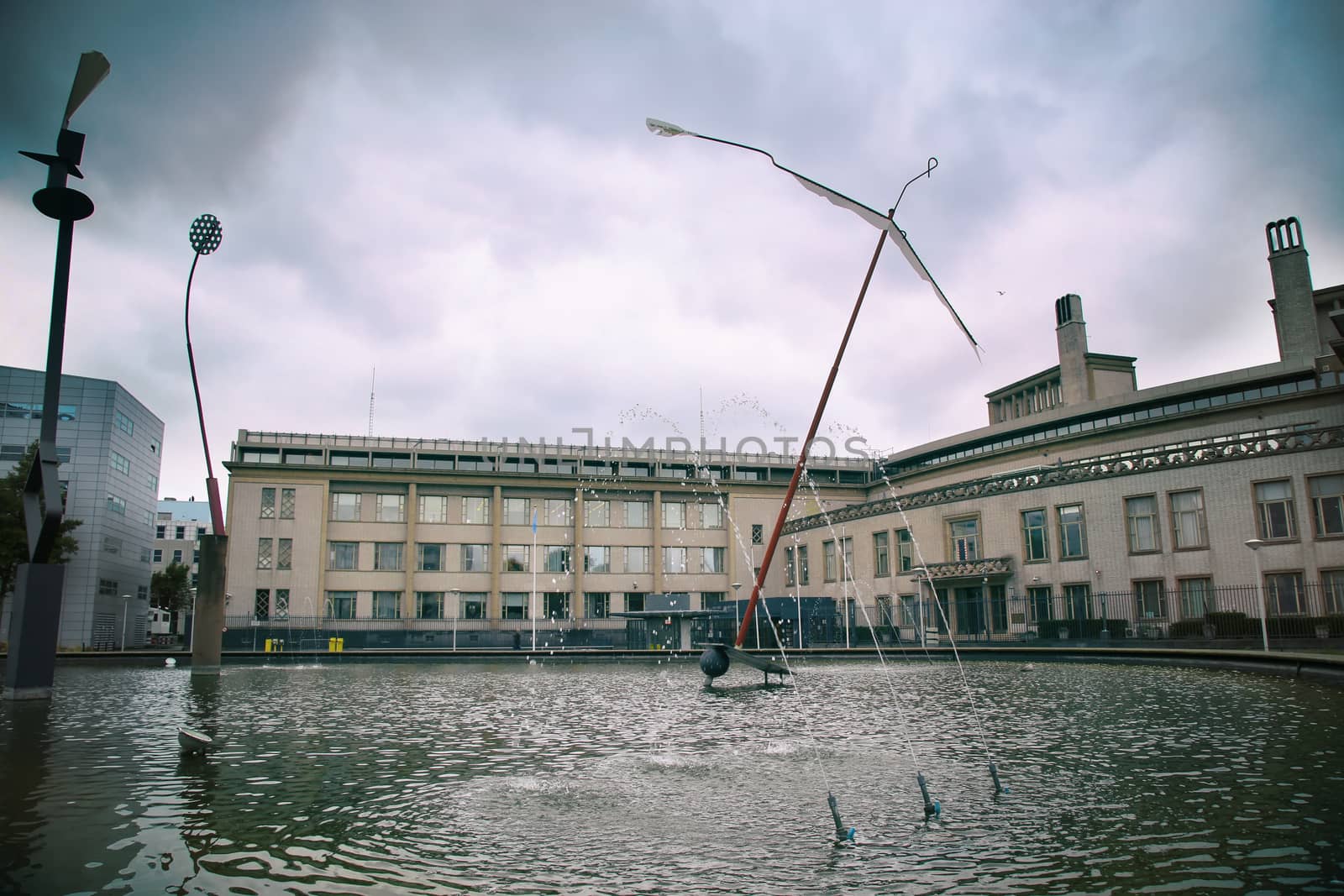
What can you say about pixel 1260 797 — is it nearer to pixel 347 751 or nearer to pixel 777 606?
pixel 347 751

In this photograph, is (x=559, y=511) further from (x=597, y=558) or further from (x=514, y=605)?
(x=514, y=605)

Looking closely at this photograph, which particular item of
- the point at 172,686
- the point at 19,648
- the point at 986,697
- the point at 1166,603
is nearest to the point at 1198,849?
the point at 986,697

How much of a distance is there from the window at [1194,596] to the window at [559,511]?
147ft

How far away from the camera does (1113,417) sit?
5475 centimetres

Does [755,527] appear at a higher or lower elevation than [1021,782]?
higher

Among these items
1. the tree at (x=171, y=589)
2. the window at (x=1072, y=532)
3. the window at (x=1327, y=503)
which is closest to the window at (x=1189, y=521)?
the window at (x=1327, y=503)

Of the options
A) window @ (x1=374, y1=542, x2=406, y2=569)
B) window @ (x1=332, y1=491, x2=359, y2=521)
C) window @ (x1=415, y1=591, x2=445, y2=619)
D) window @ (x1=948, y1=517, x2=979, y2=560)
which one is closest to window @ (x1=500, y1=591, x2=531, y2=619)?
window @ (x1=415, y1=591, x2=445, y2=619)

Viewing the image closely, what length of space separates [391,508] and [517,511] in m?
9.62

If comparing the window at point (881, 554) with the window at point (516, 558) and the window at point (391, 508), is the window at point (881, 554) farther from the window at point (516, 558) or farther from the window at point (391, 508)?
the window at point (391, 508)

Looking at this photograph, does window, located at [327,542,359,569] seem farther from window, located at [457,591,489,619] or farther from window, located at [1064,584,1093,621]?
window, located at [1064,584,1093,621]

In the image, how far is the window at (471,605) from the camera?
70.3 m

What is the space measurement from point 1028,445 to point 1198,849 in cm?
5358

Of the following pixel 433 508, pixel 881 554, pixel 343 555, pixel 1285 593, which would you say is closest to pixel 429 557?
pixel 433 508

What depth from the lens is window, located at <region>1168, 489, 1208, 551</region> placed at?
4125 cm
